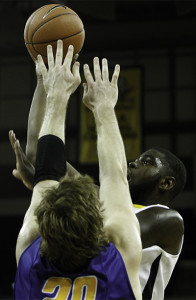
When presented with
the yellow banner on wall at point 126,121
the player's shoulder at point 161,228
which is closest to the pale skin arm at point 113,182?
the player's shoulder at point 161,228

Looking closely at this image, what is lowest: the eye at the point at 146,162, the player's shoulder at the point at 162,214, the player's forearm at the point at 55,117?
the player's shoulder at the point at 162,214

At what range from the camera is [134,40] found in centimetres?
1094

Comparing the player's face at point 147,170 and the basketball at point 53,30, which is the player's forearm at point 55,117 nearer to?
the basketball at point 53,30

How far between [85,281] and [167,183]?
1625 millimetres

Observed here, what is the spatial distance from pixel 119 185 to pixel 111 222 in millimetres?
140

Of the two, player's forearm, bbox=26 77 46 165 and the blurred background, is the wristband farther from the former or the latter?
the blurred background

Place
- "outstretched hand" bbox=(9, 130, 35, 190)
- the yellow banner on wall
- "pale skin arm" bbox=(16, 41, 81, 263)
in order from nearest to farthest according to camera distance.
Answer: "pale skin arm" bbox=(16, 41, 81, 263), "outstretched hand" bbox=(9, 130, 35, 190), the yellow banner on wall

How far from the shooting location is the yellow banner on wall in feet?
34.1

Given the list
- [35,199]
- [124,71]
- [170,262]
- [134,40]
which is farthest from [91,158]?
[35,199]

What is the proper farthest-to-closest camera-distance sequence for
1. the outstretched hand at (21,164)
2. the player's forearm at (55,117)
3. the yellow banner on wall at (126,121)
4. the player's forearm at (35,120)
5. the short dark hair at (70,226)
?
the yellow banner on wall at (126,121) → the player's forearm at (35,120) → the outstretched hand at (21,164) → the player's forearm at (55,117) → the short dark hair at (70,226)

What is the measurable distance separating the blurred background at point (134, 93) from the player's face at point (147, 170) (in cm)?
691

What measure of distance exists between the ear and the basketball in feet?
3.33

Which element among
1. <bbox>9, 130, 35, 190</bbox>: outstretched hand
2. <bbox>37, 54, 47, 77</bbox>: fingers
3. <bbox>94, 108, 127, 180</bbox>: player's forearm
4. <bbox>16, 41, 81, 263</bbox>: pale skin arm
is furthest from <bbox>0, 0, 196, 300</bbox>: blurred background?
<bbox>94, 108, 127, 180</bbox>: player's forearm

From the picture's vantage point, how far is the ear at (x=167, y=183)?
Result: 3.36m
